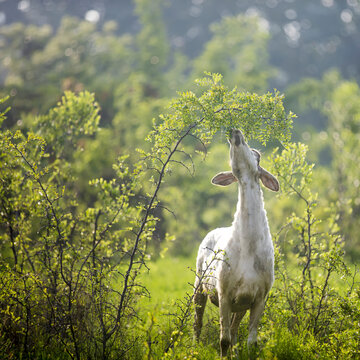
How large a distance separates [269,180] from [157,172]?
4.42 feet

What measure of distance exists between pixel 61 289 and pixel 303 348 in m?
3.10

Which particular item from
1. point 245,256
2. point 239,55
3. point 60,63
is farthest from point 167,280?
point 239,55

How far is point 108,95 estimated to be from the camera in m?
21.6

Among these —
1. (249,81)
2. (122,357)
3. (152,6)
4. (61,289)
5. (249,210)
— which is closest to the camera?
(249,210)

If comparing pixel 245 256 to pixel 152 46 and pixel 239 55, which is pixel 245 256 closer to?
pixel 239 55

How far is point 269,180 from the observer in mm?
4582

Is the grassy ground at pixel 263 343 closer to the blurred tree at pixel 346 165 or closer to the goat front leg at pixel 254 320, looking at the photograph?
the goat front leg at pixel 254 320

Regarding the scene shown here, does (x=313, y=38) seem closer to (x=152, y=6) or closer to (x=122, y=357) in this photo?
(x=152, y=6)

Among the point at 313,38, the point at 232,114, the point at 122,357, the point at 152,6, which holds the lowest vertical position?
the point at 122,357

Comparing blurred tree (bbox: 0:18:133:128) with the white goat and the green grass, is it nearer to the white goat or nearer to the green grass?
the green grass

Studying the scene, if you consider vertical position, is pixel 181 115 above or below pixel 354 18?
below

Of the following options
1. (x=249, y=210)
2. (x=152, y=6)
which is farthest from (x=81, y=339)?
(x=152, y=6)

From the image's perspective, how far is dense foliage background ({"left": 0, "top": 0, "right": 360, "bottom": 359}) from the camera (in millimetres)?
4512

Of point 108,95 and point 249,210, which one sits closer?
point 249,210
